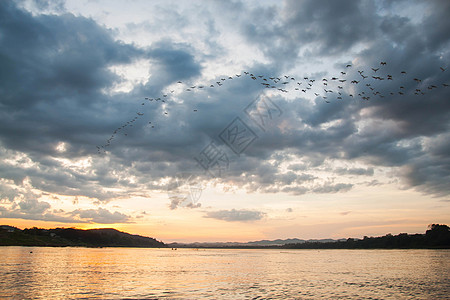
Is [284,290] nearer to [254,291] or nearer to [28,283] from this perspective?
[254,291]

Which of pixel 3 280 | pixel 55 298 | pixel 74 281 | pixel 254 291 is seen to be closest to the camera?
pixel 55 298

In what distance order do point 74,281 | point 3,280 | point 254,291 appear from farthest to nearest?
point 74,281 < point 3,280 < point 254,291

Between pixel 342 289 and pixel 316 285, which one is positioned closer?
pixel 342 289

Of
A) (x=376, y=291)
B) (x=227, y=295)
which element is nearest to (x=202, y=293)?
(x=227, y=295)

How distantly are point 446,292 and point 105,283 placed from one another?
56.4 metres

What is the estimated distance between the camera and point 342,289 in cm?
5619

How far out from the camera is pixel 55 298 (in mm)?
43562

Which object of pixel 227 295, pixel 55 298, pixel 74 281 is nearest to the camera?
pixel 55 298

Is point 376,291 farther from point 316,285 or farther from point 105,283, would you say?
point 105,283

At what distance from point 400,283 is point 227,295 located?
37274mm

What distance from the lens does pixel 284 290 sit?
5453cm

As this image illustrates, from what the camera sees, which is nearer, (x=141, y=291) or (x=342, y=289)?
(x=141, y=291)

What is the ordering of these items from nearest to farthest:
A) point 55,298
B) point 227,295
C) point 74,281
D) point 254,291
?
point 55,298 → point 227,295 → point 254,291 → point 74,281

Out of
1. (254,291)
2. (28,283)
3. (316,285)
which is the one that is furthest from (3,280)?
(316,285)
